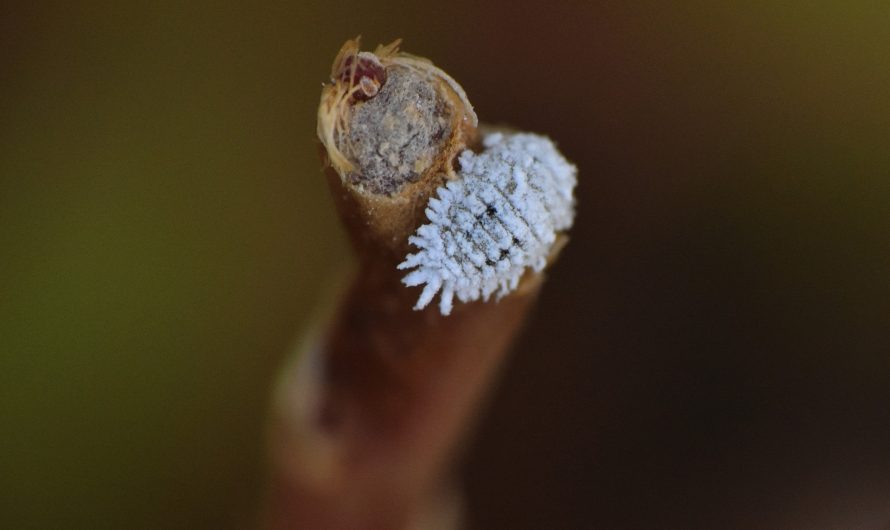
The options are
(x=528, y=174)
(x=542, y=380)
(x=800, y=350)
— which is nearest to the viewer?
(x=528, y=174)

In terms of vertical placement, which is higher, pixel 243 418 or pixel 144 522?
pixel 243 418

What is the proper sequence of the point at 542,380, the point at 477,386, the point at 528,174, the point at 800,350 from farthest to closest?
1. the point at 542,380
2. the point at 800,350
3. the point at 477,386
4. the point at 528,174

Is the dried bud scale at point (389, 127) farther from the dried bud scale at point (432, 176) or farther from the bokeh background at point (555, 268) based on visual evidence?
the bokeh background at point (555, 268)

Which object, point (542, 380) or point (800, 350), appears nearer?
point (800, 350)

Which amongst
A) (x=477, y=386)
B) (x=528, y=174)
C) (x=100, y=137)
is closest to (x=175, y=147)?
(x=100, y=137)

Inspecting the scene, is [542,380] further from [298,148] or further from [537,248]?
[537,248]

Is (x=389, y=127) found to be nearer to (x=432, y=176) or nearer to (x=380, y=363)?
(x=432, y=176)

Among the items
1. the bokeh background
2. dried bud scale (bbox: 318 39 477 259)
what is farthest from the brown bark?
the bokeh background

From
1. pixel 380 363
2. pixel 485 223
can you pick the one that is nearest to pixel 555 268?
pixel 380 363
